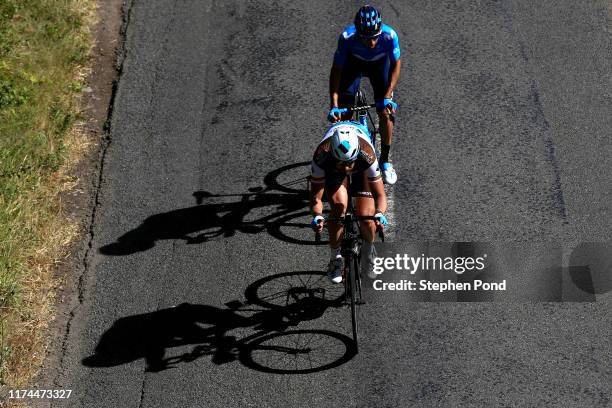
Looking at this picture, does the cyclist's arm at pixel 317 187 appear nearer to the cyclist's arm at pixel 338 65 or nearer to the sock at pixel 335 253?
the sock at pixel 335 253

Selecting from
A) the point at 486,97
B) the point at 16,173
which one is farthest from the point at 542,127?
the point at 16,173

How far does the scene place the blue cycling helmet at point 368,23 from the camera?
9.96 m

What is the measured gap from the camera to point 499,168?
11.4 meters

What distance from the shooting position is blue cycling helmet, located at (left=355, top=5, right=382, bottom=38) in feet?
32.7

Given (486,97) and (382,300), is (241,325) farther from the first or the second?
(486,97)

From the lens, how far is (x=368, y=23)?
9.97m

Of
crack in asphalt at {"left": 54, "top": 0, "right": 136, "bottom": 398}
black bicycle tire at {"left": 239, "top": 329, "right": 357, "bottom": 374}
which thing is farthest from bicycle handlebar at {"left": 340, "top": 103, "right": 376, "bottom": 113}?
crack in asphalt at {"left": 54, "top": 0, "right": 136, "bottom": 398}

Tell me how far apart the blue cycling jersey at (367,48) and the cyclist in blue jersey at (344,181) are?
1.16 meters

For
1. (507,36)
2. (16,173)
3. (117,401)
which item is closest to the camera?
(117,401)

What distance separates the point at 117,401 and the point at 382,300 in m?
3.12

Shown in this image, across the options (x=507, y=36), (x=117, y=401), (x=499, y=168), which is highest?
(x=507, y=36)

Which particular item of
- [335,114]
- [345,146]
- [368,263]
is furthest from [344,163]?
[368,263]

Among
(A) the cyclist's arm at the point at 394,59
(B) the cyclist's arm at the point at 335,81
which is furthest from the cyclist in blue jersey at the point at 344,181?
(A) the cyclist's arm at the point at 394,59

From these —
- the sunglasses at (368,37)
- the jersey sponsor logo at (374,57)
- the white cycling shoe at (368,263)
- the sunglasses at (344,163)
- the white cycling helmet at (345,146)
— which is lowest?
the white cycling shoe at (368,263)
